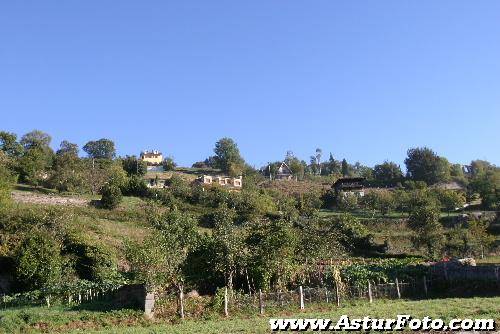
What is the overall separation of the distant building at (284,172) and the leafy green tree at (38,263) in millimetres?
94956

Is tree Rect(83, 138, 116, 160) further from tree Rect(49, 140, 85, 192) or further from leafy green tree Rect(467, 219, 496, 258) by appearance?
leafy green tree Rect(467, 219, 496, 258)

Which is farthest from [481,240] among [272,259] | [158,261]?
[158,261]

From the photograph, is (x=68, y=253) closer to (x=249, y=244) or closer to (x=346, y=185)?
(x=249, y=244)

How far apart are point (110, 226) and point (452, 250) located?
34.7 meters

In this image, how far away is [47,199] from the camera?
61.5 metres

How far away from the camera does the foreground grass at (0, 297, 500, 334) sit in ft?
67.9

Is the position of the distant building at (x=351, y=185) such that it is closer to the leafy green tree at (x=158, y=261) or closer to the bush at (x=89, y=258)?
the bush at (x=89, y=258)

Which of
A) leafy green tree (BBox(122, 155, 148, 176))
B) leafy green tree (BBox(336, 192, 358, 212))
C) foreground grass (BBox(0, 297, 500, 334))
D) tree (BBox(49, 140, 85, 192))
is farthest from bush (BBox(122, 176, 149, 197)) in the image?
foreground grass (BBox(0, 297, 500, 334))

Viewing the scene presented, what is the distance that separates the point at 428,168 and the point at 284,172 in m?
36.6

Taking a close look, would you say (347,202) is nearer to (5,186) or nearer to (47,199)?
(47,199)

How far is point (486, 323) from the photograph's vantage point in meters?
16.9

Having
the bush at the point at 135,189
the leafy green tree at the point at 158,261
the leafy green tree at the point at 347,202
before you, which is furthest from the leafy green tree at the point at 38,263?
the leafy green tree at the point at 347,202

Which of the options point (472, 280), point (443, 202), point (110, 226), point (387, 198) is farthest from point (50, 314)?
point (443, 202)

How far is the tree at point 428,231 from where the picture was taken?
50125 mm
